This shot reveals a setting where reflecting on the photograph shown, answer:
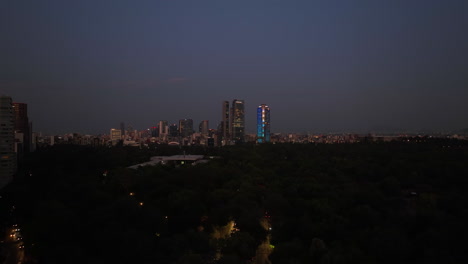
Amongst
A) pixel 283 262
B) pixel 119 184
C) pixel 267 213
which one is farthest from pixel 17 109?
pixel 283 262

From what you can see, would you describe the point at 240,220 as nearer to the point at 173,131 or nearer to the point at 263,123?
the point at 263,123

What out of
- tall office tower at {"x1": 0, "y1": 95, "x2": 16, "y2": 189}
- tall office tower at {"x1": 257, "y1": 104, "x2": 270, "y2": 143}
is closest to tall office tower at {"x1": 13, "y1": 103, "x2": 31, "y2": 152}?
tall office tower at {"x1": 0, "y1": 95, "x2": 16, "y2": 189}

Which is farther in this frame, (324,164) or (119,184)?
(324,164)

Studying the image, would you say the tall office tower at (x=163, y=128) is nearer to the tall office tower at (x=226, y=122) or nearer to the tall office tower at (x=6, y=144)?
the tall office tower at (x=226, y=122)

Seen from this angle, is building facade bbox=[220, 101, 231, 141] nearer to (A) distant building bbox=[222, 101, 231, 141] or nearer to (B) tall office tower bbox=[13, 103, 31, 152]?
(A) distant building bbox=[222, 101, 231, 141]

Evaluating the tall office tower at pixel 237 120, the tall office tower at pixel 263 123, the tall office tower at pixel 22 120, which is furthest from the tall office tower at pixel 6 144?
the tall office tower at pixel 263 123

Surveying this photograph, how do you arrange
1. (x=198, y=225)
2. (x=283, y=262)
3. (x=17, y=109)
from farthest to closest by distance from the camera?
(x=17, y=109) < (x=198, y=225) < (x=283, y=262)

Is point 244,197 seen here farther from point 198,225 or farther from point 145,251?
point 145,251
